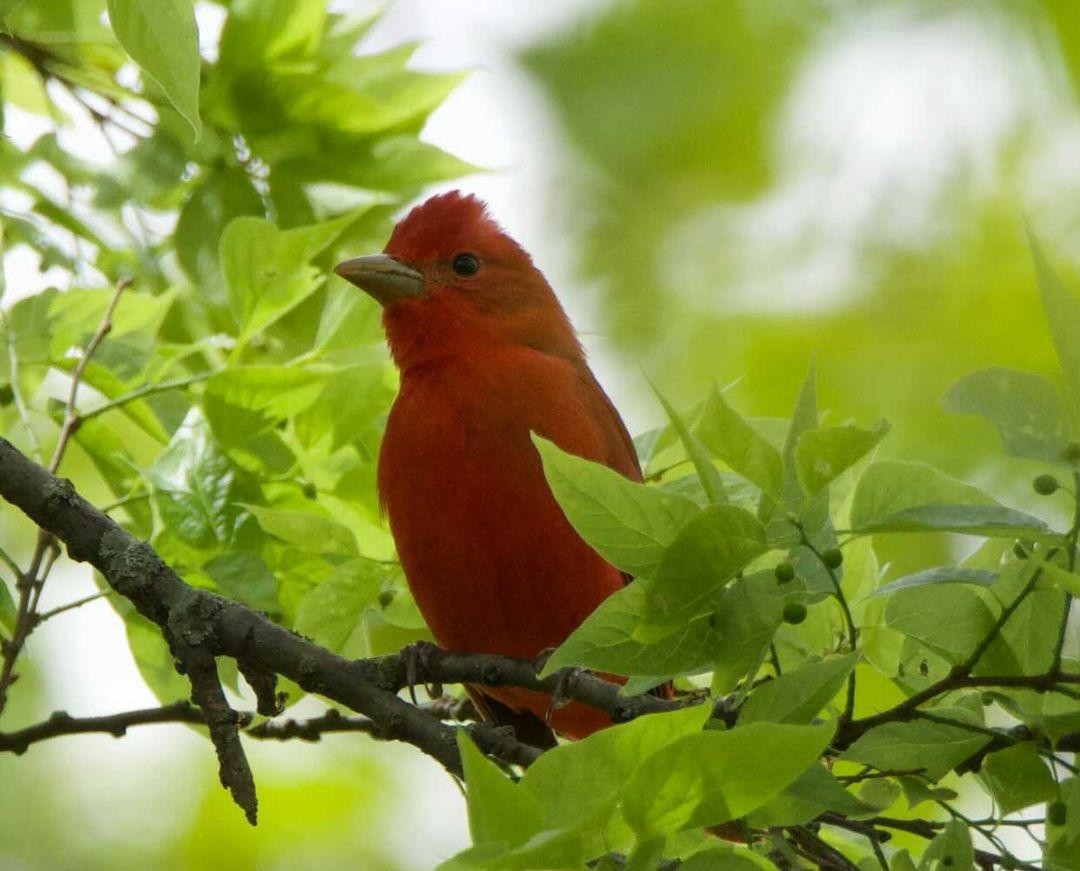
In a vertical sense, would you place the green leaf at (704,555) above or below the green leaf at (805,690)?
above

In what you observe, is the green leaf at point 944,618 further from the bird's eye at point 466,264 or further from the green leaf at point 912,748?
the bird's eye at point 466,264

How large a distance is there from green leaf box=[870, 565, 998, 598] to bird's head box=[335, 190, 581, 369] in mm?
2421

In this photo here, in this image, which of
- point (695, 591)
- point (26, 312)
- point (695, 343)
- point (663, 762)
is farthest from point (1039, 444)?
point (695, 343)

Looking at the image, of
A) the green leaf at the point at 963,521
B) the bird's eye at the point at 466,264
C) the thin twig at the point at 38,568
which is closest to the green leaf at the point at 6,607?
the thin twig at the point at 38,568

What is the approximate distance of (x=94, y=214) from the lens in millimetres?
4277

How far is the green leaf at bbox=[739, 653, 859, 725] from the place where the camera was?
2270mm

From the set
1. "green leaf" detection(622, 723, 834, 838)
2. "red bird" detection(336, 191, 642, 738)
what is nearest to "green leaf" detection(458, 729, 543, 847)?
"green leaf" detection(622, 723, 834, 838)

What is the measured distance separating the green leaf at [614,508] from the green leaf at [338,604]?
1.26 metres

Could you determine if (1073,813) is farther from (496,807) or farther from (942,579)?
(496,807)

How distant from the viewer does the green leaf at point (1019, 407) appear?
241cm

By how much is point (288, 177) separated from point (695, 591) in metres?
2.35

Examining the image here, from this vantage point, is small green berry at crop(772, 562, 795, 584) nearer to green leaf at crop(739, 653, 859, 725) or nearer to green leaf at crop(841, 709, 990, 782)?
green leaf at crop(739, 653, 859, 725)

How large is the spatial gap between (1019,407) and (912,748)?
0.54 metres

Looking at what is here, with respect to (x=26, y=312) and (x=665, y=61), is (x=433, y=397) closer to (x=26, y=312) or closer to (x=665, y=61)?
(x=26, y=312)
